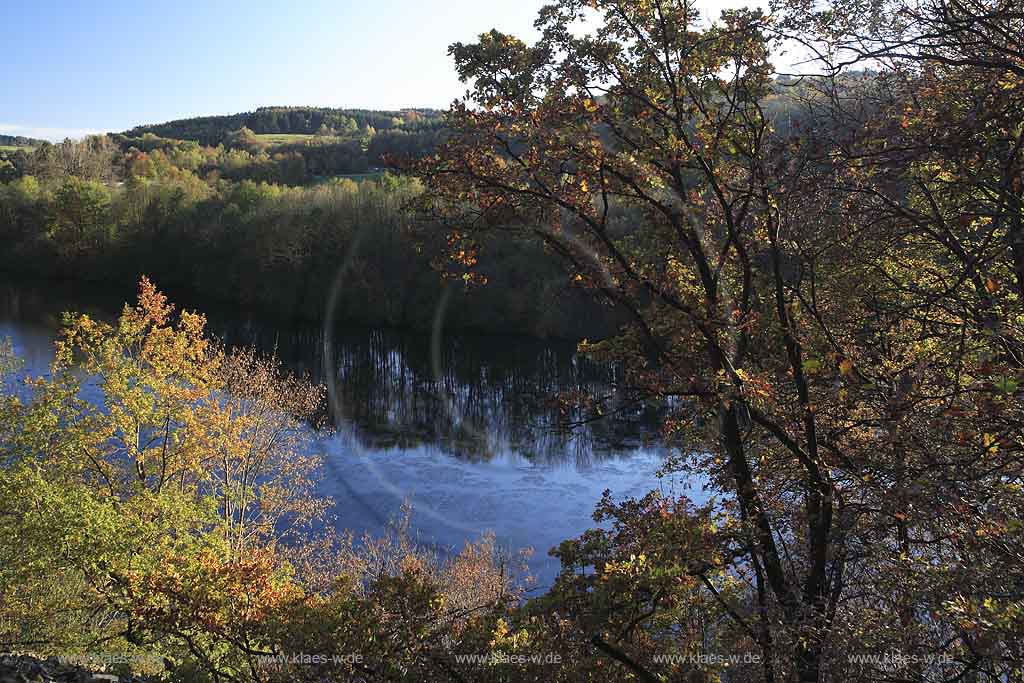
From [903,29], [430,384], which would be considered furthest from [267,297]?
[903,29]

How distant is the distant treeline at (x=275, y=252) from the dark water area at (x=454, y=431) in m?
2.52

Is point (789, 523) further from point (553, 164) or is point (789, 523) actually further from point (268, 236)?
point (268, 236)

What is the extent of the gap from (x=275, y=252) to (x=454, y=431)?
2750 centimetres

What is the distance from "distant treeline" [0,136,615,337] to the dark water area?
252 cm

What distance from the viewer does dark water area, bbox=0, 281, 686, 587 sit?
22.3 m

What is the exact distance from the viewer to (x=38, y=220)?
63.3 m

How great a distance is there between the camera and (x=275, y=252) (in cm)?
5209

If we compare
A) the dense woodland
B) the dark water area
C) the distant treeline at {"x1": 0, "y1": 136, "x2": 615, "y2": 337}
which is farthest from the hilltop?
the dense woodland

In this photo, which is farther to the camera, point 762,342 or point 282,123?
point 282,123

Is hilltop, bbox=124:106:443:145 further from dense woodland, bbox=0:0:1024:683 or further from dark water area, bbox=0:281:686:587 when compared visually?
dense woodland, bbox=0:0:1024:683

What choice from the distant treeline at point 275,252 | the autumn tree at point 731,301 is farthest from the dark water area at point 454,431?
the distant treeline at point 275,252

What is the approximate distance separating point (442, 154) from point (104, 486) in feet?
49.6

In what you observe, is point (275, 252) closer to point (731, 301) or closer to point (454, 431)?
point (454, 431)

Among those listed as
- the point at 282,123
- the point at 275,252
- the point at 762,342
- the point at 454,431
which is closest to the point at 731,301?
the point at 762,342
